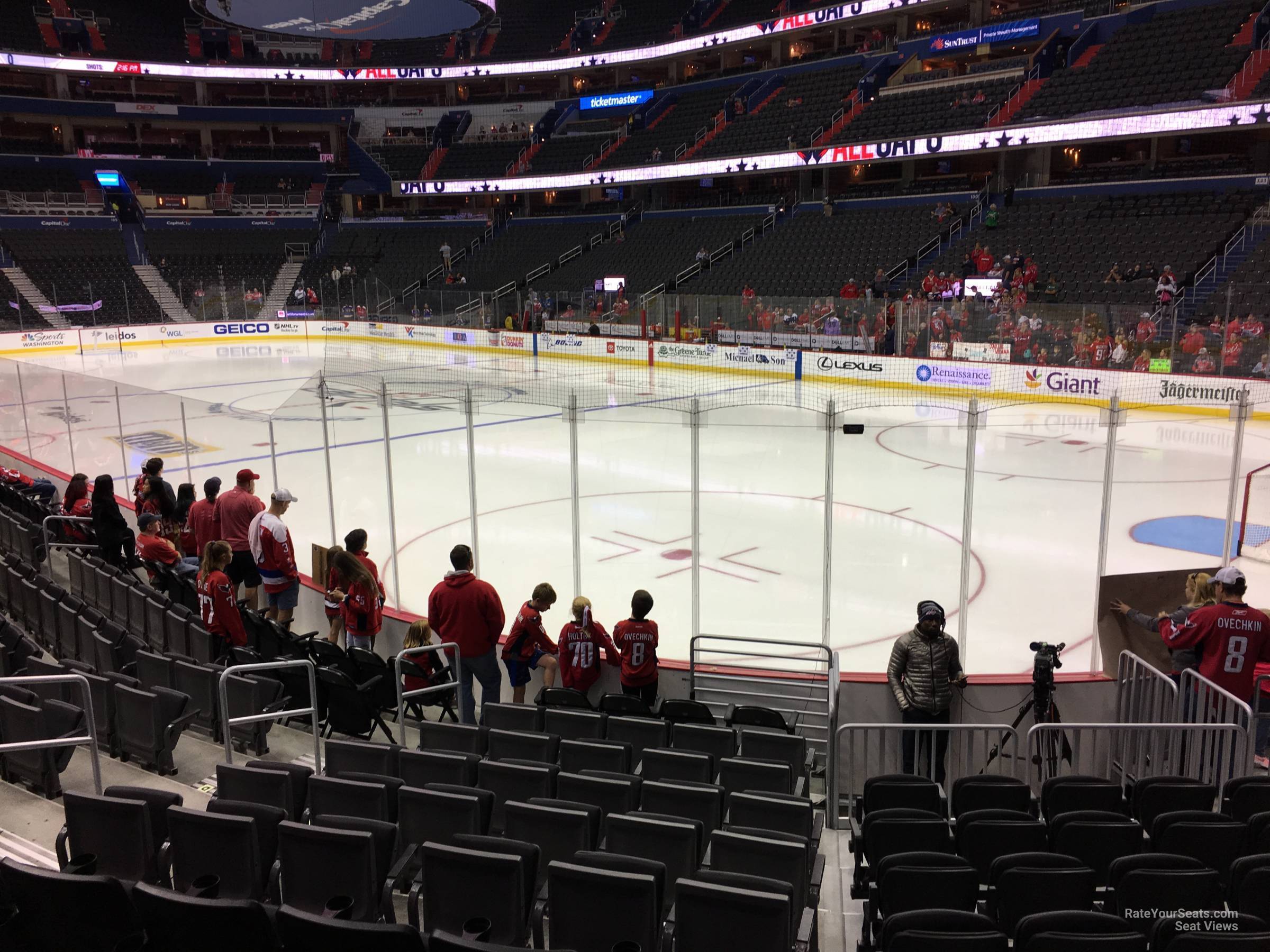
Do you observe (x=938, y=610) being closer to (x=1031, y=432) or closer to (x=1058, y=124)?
(x=1031, y=432)

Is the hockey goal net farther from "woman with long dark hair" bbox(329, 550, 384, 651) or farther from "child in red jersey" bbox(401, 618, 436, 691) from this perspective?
"woman with long dark hair" bbox(329, 550, 384, 651)

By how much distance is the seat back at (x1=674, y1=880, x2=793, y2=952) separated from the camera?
11.7 feet

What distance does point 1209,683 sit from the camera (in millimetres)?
6039

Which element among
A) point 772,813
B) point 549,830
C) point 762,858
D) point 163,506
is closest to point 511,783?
point 549,830

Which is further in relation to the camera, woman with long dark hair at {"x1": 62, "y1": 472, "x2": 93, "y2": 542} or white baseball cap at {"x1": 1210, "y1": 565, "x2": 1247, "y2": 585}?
woman with long dark hair at {"x1": 62, "y1": 472, "x2": 93, "y2": 542}

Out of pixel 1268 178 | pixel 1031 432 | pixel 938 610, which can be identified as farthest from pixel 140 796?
pixel 1268 178

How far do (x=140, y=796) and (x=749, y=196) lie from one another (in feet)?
124

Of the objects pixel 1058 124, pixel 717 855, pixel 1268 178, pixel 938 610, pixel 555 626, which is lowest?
pixel 555 626

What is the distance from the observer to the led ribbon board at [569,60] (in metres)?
38.0

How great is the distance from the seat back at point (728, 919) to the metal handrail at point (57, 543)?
8.76 m

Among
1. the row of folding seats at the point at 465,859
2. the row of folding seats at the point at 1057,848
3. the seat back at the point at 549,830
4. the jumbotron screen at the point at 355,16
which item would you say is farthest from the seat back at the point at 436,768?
the jumbotron screen at the point at 355,16

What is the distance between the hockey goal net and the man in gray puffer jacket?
6.03 meters

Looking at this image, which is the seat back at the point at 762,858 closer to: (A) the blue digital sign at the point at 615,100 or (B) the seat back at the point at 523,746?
(B) the seat back at the point at 523,746

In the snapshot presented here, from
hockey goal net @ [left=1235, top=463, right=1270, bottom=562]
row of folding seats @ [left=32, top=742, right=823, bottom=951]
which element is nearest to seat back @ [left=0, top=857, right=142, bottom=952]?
row of folding seats @ [left=32, top=742, right=823, bottom=951]
